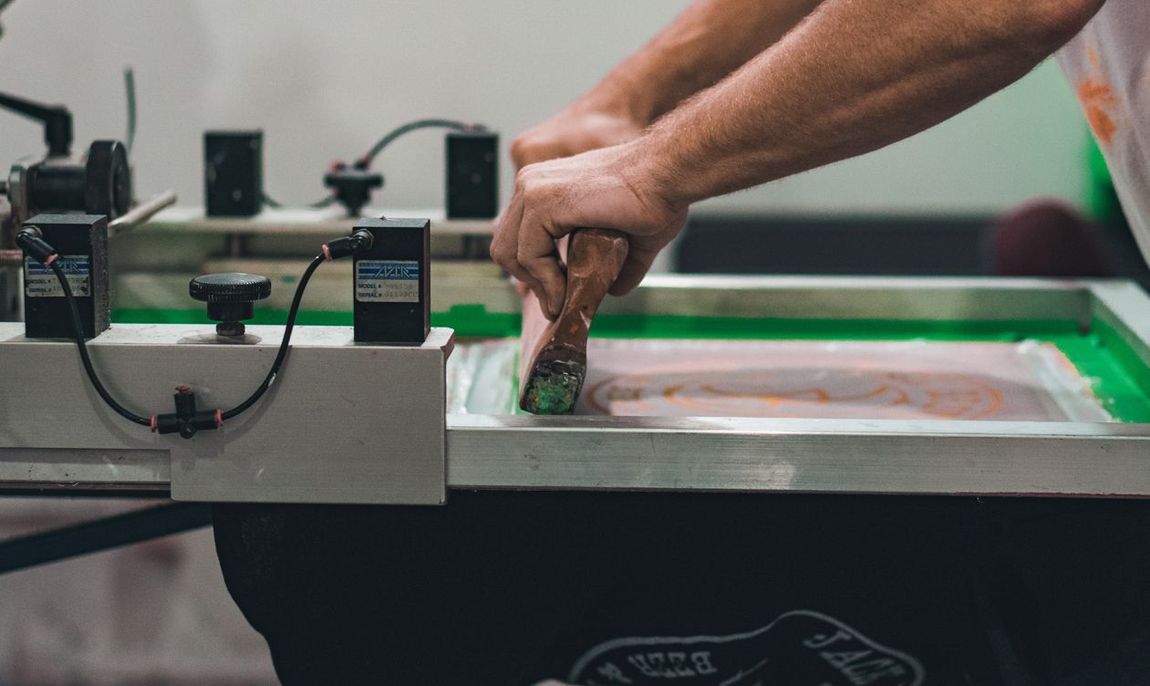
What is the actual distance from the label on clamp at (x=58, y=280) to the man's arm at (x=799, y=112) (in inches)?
11.8

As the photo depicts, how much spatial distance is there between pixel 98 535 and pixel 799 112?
2.27ft

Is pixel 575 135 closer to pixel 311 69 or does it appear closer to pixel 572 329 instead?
pixel 572 329

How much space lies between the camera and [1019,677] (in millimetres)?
A: 922

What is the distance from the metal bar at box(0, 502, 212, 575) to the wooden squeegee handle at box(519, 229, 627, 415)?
0.91ft

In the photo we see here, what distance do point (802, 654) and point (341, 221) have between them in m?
0.74

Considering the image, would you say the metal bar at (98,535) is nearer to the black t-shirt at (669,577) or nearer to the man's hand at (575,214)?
the black t-shirt at (669,577)

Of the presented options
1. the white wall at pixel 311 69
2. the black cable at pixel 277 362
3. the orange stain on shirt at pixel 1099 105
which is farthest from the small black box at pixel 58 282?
the white wall at pixel 311 69

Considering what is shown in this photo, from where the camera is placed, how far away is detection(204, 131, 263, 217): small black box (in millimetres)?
1455

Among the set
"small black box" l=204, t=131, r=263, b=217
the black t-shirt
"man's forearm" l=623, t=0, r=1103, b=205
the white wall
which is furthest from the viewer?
the white wall

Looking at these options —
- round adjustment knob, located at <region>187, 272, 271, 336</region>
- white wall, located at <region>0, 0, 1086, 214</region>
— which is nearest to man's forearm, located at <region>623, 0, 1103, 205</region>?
round adjustment knob, located at <region>187, 272, 271, 336</region>

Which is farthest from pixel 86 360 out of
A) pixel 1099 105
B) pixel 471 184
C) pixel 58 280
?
pixel 1099 105

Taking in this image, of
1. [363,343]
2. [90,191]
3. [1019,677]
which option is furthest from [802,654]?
[90,191]

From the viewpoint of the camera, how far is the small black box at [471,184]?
4.80 feet

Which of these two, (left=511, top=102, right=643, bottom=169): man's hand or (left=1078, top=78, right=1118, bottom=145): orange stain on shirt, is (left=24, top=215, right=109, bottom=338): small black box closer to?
(left=511, top=102, right=643, bottom=169): man's hand
